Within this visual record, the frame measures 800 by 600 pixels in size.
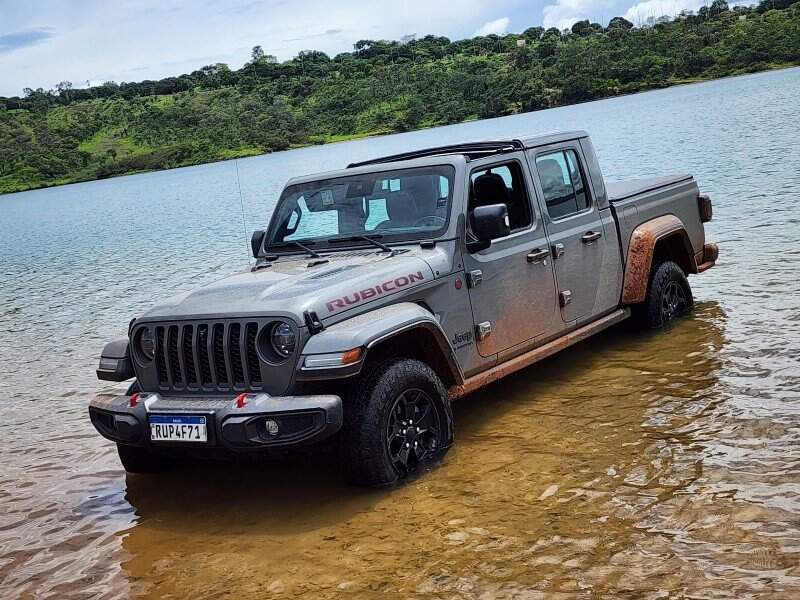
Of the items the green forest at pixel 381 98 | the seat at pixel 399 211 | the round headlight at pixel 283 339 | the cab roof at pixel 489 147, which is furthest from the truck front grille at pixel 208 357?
the green forest at pixel 381 98

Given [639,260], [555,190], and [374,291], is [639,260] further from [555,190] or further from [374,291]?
[374,291]

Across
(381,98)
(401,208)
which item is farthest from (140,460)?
(381,98)

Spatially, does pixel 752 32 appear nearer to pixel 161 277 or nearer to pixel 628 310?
pixel 161 277

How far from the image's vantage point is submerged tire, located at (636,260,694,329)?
26.3ft

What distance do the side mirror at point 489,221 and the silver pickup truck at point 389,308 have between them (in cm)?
1

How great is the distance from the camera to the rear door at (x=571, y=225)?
272 inches

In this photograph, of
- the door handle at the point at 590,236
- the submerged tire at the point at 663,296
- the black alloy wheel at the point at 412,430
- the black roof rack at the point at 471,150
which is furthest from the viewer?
the submerged tire at the point at 663,296

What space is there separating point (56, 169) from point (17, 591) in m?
120

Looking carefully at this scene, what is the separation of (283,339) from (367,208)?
174 cm

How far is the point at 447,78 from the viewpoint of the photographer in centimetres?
12394

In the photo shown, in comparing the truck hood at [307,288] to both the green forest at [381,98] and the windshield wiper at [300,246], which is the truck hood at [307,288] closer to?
the windshield wiper at [300,246]

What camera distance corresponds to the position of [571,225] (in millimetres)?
7098

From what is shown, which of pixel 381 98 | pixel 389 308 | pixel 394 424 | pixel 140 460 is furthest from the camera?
pixel 381 98

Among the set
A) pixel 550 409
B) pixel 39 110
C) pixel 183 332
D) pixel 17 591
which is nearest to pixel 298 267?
pixel 183 332
